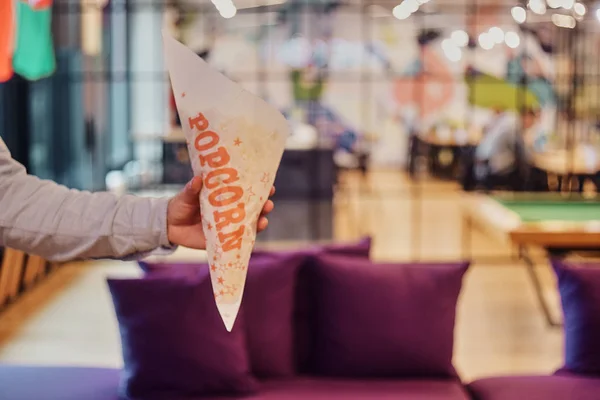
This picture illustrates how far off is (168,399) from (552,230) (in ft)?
10.8

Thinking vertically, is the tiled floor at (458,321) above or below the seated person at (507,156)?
below

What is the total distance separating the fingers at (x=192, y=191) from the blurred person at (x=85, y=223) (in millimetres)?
73

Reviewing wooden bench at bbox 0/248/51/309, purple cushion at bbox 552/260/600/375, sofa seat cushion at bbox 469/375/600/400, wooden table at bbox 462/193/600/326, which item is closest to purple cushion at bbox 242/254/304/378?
sofa seat cushion at bbox 469/375/600/400

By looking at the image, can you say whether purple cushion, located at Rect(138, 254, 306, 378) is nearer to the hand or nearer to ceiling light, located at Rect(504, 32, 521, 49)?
the hand

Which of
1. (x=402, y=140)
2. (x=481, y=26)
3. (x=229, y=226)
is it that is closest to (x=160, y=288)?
(x=229, y=226)

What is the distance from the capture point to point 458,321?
5.77 metres

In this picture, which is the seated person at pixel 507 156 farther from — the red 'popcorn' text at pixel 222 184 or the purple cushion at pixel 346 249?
the red 'popcorn' text at pixel 222 184

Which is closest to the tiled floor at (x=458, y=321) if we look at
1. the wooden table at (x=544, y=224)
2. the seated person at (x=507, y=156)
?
the wooden table at (x=544, y=224)

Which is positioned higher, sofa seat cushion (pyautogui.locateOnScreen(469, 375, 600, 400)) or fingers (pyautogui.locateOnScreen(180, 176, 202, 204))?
fingers (pyautogui.locateOnScreen(180, 176, 202, 204))

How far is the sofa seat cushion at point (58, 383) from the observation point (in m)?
2.88

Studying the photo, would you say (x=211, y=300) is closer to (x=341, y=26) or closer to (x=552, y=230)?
(x=552, y=230)

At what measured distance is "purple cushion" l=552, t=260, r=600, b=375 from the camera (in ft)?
10.2

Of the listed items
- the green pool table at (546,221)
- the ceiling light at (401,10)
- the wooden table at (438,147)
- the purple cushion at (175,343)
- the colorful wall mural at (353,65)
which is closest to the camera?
the purple cushion at (175,343)

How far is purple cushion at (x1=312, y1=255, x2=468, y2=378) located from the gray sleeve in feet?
4.94
